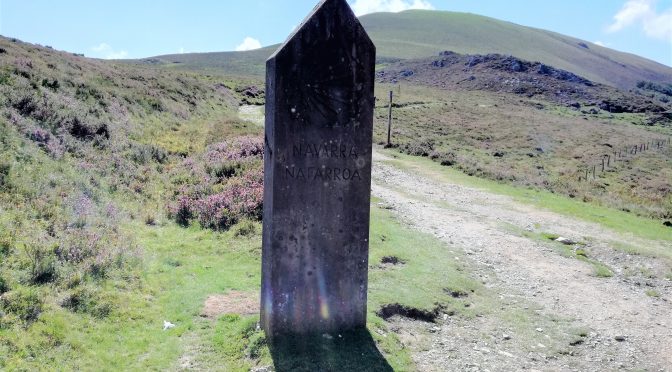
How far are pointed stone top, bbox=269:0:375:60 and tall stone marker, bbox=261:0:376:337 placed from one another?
1 cm

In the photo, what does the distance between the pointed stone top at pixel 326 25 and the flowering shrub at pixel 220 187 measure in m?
Result: 7.06

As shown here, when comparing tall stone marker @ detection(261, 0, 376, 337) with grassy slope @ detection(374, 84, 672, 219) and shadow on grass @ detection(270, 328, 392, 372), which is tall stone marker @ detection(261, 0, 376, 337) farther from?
grassy slope @ detection(374, 84, 672, 219)

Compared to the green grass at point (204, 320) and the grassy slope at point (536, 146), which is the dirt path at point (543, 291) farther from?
the grassy slope at point (536, 146)

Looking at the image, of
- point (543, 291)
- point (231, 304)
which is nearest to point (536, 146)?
point (543, 291)

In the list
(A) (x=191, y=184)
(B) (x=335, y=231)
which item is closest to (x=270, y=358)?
(B) (x=335, y=231)

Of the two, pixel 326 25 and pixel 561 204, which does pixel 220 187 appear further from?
pixel 561 204

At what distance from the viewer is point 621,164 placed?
4200 centimetres

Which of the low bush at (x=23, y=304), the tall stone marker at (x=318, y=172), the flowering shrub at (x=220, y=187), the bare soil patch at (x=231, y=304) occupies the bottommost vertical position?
the bare soil patch at (x=231, y=304)

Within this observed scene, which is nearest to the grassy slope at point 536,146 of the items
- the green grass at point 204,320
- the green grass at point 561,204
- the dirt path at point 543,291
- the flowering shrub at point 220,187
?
the green grass at point 561,204

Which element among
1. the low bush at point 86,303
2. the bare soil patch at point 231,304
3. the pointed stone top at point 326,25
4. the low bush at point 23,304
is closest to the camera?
the pointed stone top at point 326,25

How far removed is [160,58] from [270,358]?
593ft

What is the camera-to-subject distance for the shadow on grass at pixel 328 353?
6277mm

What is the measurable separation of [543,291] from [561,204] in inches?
451

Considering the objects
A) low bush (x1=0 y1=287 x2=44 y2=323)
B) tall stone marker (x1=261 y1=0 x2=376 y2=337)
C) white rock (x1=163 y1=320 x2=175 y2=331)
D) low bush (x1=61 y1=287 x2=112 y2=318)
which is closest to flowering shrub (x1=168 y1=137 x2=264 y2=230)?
low bush (x1=61 y1=287 x2=112 y2=318)
